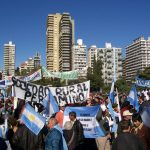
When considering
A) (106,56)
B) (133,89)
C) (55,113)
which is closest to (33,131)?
(55,113)

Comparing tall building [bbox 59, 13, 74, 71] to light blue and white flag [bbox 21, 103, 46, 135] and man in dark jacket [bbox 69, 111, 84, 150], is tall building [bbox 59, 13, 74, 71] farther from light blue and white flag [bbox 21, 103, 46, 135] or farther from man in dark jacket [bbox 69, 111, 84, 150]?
light blue and white flag [bbox 21, 103, 46, 135]

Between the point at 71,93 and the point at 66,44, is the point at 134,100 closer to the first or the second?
the point at 71,93

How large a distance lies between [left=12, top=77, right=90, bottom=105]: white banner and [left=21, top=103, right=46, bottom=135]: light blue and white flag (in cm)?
346

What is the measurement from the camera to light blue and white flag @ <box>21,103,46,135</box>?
7.11 meters

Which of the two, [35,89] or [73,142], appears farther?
[35,89]

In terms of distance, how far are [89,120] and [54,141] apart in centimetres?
309

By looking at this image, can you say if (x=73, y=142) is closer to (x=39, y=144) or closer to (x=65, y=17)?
(x=39, y=144)

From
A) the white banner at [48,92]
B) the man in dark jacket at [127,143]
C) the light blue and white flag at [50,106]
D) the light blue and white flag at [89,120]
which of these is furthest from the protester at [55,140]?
the white banner at [48,92]

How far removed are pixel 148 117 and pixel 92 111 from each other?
703 centimetres

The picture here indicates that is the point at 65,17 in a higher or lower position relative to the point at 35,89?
higher

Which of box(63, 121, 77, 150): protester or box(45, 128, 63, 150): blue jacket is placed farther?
box(63, 121, 77, 150): protester

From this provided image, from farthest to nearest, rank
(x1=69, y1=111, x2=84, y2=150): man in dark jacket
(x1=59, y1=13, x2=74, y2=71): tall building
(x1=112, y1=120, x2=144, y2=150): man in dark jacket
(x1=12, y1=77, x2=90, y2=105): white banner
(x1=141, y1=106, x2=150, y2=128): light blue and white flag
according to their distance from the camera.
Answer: (x1=59, y1=13, x2=74, y2=71): tall building, (x1=12, y1=77, x2=90, y2=105): white banner, (x1=69, y1=111, x2=84, y2=150): man in dark jacket, (x1=112, y1=120, x2=144, y2=150): man in dark jacket, (x1=141, y1=106, x2=150, y2=128): light blue and white flag

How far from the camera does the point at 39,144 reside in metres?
7.81

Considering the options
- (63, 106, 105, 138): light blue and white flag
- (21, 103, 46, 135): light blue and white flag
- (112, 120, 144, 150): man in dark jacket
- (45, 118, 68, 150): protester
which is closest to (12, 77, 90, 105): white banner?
(63, 106, 105, 138): light blue and white flag
